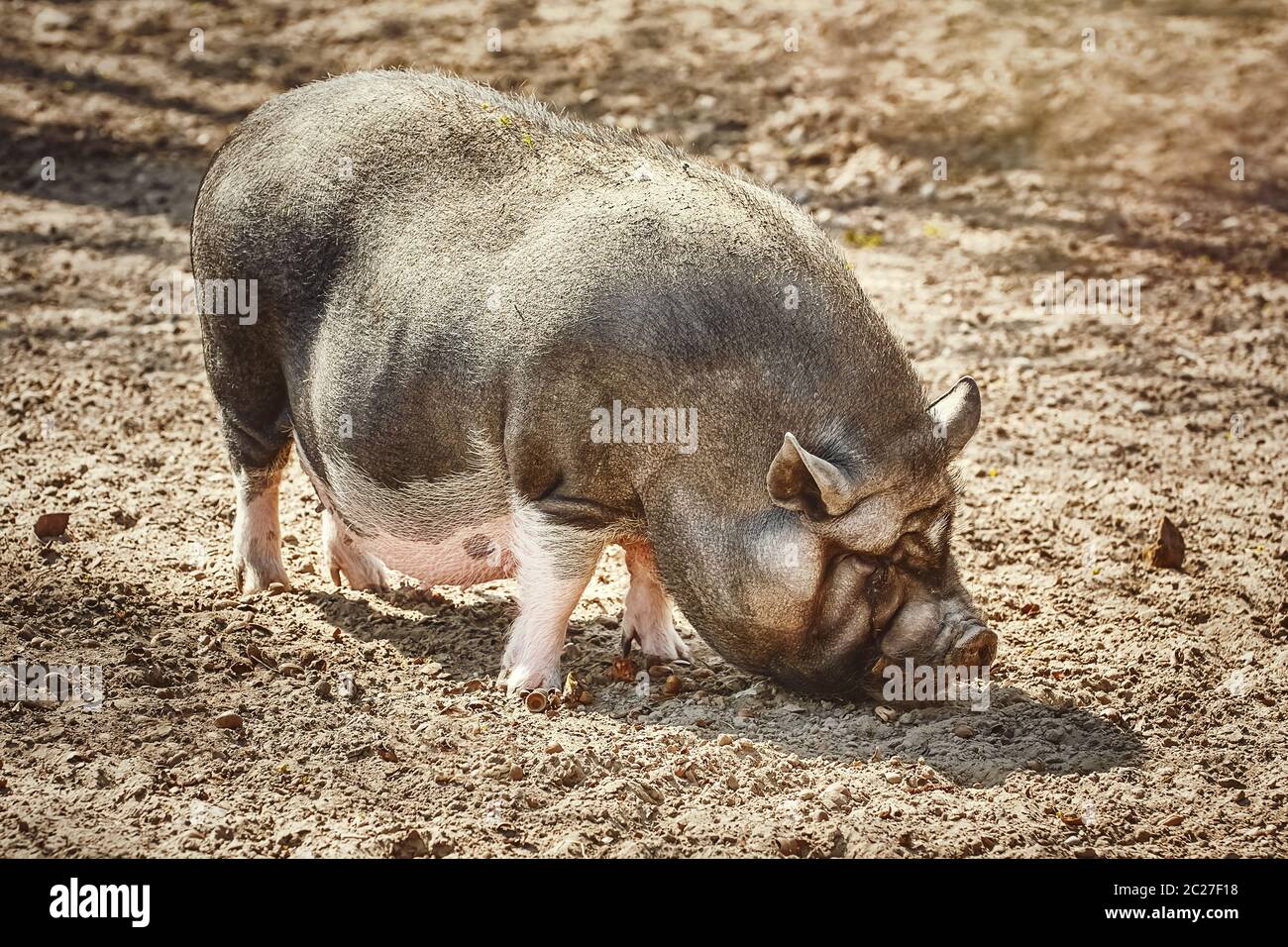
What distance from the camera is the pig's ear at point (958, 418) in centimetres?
524

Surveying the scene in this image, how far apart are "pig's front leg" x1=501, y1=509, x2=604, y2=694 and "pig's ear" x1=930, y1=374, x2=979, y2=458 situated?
50.2 inches

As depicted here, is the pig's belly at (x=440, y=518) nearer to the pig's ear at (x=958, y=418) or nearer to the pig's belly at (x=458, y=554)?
the pig's belly at (x=458, y=554)

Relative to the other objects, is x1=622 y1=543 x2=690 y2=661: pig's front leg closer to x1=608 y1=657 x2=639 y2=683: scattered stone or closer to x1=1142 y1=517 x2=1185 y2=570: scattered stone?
x1=608 y1=657 x2=639 y2=683: scattered stone

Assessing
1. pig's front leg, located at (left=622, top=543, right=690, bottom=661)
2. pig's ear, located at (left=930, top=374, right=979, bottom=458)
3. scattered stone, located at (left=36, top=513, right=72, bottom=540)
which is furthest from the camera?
scattered stone, located at (left=36, top=513, right=72, bottom=540)

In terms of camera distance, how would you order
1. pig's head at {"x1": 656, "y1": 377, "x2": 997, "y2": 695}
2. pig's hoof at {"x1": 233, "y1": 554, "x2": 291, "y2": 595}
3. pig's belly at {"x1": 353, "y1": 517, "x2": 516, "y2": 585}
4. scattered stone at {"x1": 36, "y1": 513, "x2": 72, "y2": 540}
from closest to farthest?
pig's head at {"x1": 656, "y1": 377, "x2": 997, "y2": 695} → pig's belly at {"x1": 353, "y1": 517, "x2": 516, "y2": 585} → pig's hoof at {"x1": 233, "y1": 554, "x2": 291, "y2": 595} → scattered stone at {"x1": 36, "y1": 513, "x2": 72, "y2": 540}

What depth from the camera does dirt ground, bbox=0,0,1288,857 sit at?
4.89 m

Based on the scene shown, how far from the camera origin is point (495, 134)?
19.0 feet

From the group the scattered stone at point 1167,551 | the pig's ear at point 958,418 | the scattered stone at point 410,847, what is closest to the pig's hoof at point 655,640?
the pig's ear at point 958,418

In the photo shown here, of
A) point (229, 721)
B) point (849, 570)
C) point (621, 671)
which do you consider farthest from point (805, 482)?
point (229, 721)

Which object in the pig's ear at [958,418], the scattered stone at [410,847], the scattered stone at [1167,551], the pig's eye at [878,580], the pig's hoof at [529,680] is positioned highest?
the pig's ear at [958,418]

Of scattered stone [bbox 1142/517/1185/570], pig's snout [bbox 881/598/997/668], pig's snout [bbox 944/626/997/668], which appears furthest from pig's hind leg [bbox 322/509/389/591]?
scattered stone [bbox 1142/517/1185/570]

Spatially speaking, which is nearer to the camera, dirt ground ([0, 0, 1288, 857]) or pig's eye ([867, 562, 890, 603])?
dirt ground ([0, 0, 1288, 857])

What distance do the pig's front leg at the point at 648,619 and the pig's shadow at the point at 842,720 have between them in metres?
0.14

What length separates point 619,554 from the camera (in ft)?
24.8
